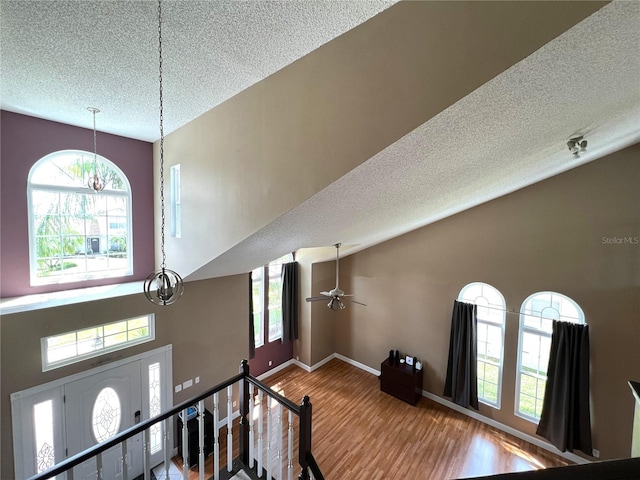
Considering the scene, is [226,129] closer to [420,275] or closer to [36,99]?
[36,99]

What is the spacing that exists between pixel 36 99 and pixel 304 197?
2.92 m

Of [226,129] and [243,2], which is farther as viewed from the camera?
Result: [226,129]

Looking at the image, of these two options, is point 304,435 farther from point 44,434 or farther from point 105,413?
point 44,434

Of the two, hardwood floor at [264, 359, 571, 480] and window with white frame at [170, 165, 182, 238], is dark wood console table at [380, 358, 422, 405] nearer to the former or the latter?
hardwood floor at [264, 359, 571, 480]

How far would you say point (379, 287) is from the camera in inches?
252

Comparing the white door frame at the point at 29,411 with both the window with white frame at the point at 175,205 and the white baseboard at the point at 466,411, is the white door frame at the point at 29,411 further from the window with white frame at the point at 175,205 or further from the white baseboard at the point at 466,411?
the white baseboard at the point at 466,411

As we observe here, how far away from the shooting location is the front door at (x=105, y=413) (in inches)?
131

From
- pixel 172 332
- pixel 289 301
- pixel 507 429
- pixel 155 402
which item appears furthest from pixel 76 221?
pixel 507 429

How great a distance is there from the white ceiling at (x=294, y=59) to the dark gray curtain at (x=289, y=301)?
346 centimetres

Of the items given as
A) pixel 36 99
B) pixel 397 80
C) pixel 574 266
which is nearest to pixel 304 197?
pixel 397 80

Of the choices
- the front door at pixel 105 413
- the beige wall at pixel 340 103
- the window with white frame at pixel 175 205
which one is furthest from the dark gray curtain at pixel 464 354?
the front door at pixel 105 413

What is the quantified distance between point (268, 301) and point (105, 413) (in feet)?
11.1

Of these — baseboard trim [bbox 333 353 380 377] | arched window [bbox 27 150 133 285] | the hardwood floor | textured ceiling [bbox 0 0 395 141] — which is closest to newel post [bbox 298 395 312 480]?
the hardwood floor

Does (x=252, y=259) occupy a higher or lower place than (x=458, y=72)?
lower
